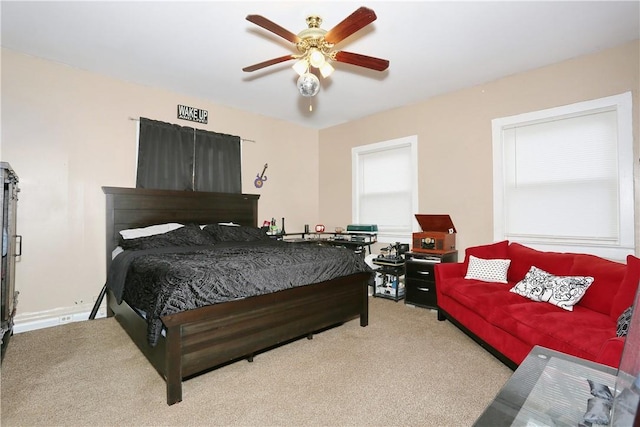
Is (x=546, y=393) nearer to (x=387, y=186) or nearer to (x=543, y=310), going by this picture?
(x=543, y=310)

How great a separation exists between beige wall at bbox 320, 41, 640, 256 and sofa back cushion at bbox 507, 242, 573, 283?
0.55 meters

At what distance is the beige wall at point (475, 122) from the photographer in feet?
9.45

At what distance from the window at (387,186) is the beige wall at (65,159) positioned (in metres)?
2.82

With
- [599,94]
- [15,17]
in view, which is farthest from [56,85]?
[599,94]

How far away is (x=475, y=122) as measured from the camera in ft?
12.3

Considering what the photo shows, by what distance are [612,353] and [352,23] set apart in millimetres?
2258

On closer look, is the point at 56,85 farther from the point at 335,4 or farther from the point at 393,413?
the point at 393,413

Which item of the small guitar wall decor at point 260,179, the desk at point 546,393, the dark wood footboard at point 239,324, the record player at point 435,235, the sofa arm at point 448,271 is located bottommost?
the dark wood footboard at point 239,324

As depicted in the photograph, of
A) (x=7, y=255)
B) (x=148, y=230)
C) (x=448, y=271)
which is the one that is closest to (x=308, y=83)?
(x=448, y=271)

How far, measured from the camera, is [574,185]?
3100 millimetres

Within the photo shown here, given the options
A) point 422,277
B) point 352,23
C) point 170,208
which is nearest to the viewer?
point 352,23

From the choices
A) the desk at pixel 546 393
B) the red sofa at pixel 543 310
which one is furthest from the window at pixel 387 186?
the desk at pixel 546 393

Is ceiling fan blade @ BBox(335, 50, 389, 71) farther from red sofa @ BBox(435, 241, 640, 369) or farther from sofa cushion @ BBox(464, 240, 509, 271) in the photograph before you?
sofa cushion @ BBox(464, 240, 509, 271)

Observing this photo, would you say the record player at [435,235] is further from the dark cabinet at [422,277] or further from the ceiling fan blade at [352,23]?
the ceiling fan blade at [352,23]
